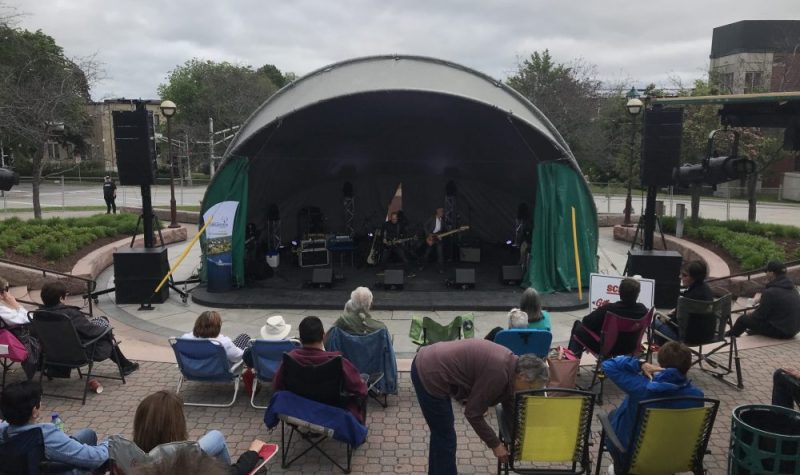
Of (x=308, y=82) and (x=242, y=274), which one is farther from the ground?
(x=308, y=82)

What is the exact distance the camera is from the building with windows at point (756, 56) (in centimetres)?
2228

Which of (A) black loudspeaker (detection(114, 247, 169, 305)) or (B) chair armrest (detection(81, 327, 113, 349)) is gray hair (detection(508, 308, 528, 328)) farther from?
(A) black loudspeaker (detection(114, 247, 169, 305))

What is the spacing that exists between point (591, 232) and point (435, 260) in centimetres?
370

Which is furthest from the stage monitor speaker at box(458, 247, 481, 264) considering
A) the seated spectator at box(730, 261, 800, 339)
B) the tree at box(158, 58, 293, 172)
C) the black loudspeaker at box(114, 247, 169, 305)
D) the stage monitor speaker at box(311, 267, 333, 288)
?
the tree at box(158, 58, 293, 172)

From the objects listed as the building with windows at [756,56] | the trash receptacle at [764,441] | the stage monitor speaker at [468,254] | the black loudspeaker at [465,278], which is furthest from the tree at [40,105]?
the building with windows at [756,56]

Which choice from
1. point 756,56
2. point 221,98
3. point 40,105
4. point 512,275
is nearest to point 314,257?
point 512,275

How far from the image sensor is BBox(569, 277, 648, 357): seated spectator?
5508mm

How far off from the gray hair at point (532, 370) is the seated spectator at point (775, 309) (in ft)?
13.4

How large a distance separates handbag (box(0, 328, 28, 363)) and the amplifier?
272 inches

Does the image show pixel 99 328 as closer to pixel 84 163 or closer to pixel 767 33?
pixel 767 33

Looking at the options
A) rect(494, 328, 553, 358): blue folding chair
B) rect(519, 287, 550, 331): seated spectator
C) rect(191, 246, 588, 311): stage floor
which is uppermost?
rect(519, 287, 550, 331): seated spectator

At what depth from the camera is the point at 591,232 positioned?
1054cm

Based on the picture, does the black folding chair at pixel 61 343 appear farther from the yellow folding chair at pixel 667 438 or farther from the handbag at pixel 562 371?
the yellow folding chair at pixel 667 438

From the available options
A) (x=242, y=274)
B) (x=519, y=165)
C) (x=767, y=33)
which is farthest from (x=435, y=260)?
(x=767, y=33)
